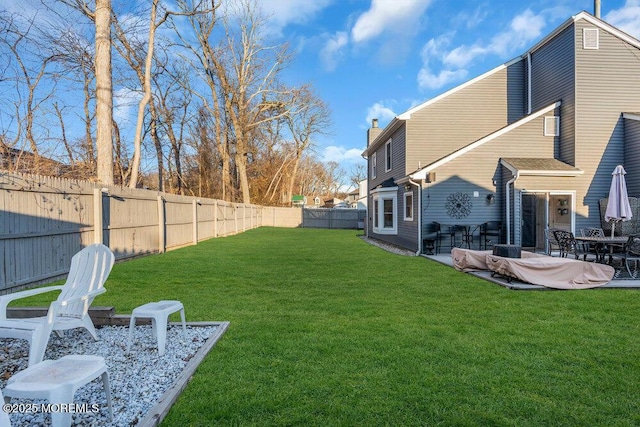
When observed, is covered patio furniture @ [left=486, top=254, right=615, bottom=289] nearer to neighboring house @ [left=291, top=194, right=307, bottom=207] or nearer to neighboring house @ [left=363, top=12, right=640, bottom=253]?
neighboring house @ [left=363, top=12, right=640, bottom=253]

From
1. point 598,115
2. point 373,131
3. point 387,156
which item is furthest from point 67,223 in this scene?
point 373,131

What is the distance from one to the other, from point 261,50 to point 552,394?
2672 cm

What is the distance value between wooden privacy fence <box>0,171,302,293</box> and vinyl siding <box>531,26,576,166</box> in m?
13.0

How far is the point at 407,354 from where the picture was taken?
11.1 feet

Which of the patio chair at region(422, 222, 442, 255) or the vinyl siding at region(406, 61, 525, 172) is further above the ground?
the vinyl siding at region(406, 61, 525, 172)

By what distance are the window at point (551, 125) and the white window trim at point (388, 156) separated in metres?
5.61

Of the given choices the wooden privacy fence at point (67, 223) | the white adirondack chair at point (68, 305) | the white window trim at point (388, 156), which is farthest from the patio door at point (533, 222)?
the white adirondack chair at point (68, 305)

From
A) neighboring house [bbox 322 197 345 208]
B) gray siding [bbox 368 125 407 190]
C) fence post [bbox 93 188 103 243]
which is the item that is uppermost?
gray siding [bbox 368 125 407 190]

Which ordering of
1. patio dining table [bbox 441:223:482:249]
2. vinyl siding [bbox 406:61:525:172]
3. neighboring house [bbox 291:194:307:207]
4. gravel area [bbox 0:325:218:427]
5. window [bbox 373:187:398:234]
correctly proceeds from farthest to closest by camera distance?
neighboring house [bbox 291:194:307:207] < window [bbox 373:187:398:234] < vinyl siding [bbox 406:61:525:172] < patio dining table [bbox 441:223:482:249] < gravel area [bbox 0:325:218:427]

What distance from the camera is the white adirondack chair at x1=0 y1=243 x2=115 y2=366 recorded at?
284 cm

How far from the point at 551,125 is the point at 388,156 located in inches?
242

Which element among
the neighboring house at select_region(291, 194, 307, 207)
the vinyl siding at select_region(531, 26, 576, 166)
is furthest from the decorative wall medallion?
the neighboring house at select_region(291, 194, 307, 207)

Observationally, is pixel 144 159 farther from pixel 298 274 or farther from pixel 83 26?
pixel 298 274

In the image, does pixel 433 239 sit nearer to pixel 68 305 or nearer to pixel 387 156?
pixel 387 156
